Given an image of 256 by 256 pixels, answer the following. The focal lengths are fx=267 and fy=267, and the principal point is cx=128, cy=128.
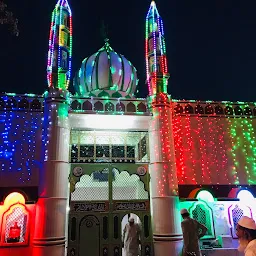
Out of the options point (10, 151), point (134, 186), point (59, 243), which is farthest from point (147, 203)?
point (10, 151)

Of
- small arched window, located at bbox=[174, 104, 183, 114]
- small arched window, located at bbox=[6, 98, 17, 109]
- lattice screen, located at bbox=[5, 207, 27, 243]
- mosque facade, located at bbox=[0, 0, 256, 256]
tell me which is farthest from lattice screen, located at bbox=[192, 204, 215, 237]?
small arched window, located at bbox=[6, 98, 17, 109]

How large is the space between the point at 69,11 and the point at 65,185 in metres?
6.85

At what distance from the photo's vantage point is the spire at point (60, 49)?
9331 mm

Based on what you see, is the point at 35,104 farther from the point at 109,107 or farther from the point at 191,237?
the point at 191,237

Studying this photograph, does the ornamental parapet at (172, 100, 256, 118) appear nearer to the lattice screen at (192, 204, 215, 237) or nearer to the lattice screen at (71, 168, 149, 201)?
the lattice screen at (71, 168, 149, 201)

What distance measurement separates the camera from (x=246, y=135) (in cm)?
1029

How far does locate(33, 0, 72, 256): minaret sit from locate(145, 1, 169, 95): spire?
311 centimetres

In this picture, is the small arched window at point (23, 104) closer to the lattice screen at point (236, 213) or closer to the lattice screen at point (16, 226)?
the lattice screen at point (16, 226)

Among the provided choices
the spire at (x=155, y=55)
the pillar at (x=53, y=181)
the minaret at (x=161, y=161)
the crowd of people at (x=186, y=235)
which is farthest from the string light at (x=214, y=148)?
the pillar at (x=53, y=181)

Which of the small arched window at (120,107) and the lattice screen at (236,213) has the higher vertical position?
the small arched window at (120,107)

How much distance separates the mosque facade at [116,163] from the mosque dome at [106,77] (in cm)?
202

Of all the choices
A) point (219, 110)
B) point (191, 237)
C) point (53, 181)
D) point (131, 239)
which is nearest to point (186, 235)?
point (191, 237)

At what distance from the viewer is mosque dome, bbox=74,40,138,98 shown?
1202cm

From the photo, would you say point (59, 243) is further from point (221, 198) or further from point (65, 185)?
point (221, 198)
